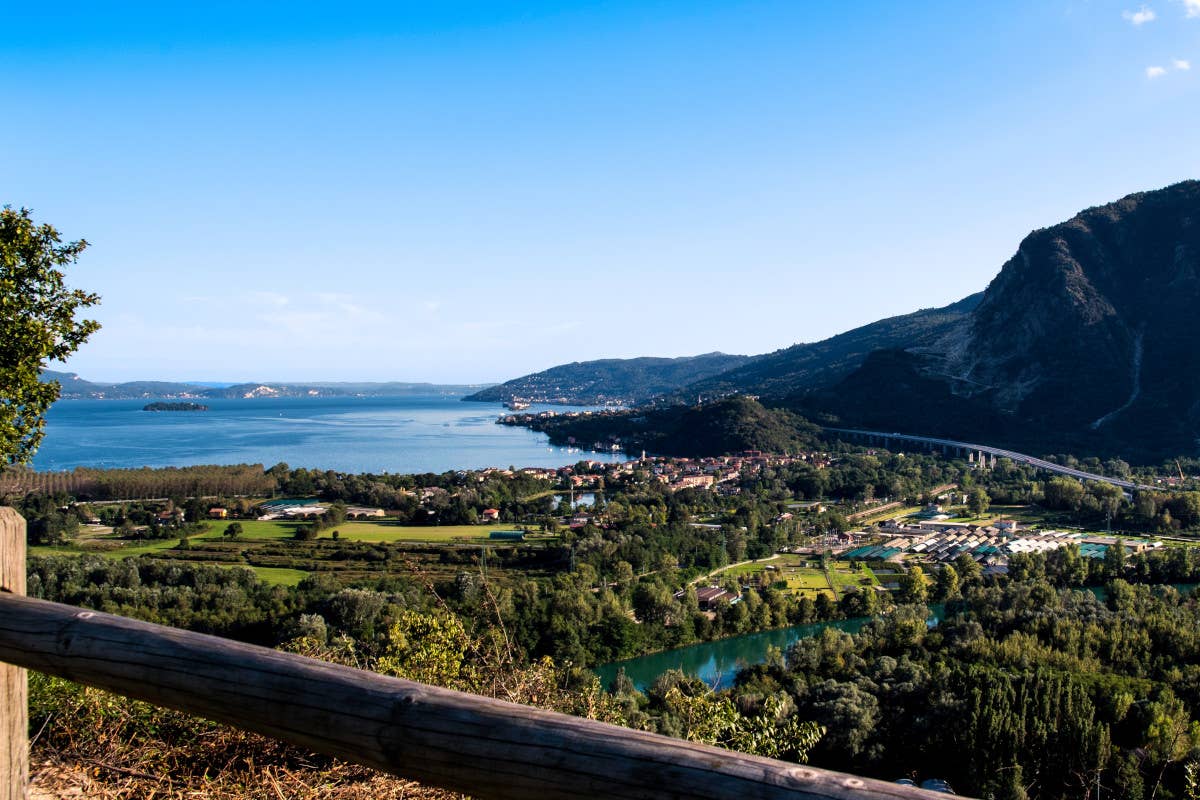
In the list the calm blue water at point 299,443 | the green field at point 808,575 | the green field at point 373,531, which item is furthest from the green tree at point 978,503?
the calm blue water at point 299,443

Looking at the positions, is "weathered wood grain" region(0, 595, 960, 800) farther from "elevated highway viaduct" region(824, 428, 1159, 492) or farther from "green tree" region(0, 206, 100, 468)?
"elevated highway viaduct" region(824, 428, 1159, 492)

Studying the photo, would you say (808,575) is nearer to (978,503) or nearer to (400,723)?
(978,503)

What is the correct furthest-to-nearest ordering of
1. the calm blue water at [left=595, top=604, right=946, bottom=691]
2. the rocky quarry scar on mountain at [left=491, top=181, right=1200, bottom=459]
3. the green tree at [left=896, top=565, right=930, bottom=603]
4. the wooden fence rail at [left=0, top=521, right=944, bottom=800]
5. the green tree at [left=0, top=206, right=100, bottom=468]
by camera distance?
the rocky quarry scar on mountain at [left=491, top=181, right=1200, bottom=459], the green tree at [left=896, top=565, right=930, bottom=603], the calm blue water at [left=595, top=604, right=946, bottom=691], the green tree at [left=0, top=206, right=100, bottom=468], the wooden fence rail at [left=0, top=521, right=944, bottom=800]

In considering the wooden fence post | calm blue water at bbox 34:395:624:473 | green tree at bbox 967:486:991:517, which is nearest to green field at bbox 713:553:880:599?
green tree at bbox 967:486:991:517

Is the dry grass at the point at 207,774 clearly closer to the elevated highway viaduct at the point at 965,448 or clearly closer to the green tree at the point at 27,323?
the green tree at the point at 27,323

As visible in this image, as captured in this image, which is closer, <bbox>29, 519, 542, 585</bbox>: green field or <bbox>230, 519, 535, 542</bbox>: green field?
<bbox>29, 519, 542, 585</bbox>: green field

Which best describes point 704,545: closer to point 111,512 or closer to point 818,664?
point 818,664
